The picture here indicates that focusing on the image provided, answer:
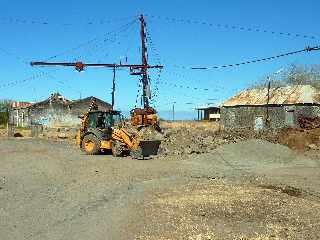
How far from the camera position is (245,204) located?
12500 mm

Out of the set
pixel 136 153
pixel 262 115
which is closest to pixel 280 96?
pixel 262 115

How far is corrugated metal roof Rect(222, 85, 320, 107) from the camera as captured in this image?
149 feet

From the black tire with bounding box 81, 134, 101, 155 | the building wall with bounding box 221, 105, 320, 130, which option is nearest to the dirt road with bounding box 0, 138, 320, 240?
the black tire with bounding box 81, 134, 101, 155

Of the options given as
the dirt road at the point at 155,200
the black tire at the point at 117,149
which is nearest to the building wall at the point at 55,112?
the black tire at the point at 117,149

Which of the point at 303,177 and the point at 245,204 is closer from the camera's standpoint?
the point at 245,204

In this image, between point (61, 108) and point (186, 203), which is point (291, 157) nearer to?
point (186, 203)

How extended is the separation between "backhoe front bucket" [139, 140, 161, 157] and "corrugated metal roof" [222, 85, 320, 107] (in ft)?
74.6

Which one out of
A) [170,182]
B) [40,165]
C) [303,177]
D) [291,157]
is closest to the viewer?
[170,182]

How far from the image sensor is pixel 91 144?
27.6 m

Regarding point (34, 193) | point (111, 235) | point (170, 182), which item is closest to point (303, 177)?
point (170, 182)

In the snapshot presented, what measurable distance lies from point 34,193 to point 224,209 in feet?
17.4

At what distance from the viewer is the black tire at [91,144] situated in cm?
2728

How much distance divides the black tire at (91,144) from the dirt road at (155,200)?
3902 mm

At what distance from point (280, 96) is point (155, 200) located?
121 feet
